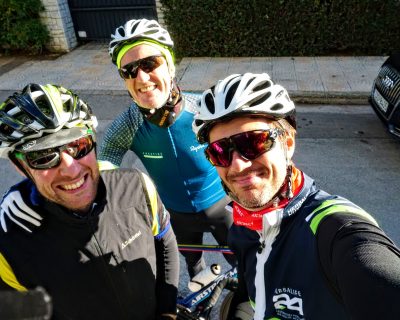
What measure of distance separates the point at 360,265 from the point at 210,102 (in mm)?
1029

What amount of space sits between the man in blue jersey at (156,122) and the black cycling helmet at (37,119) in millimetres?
716

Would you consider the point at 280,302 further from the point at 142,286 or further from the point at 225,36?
the point at 225,36

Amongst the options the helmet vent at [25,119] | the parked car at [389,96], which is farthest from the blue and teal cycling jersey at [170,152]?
the parked car at [389,96]

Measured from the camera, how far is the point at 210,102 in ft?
6.10

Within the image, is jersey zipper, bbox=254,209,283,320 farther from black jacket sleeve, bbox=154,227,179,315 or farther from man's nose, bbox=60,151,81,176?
man's nose, bbox=60,151,81,176

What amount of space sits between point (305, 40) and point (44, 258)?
9.13 m

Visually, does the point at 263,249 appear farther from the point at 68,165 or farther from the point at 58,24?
the point at 58,24

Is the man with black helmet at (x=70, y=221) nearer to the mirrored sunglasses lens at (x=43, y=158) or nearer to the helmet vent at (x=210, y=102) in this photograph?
the mirrored sunglasses lens at (x=43, y=158)

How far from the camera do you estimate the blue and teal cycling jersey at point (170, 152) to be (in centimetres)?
280

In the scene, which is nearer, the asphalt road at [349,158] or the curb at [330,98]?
the asphalt road at [349,158]

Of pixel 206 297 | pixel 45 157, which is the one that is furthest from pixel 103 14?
pixel 45 157

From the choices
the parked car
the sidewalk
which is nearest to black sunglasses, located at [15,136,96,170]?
the parked car

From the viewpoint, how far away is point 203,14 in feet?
30.5

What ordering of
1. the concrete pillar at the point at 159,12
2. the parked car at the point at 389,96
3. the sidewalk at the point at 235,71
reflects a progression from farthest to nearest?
the concrete pillar at the point at 159,12 → the sidewalk at the point at 235,71 → the parked car at the point at 389,96
